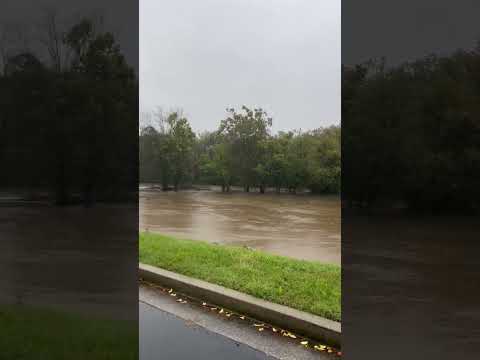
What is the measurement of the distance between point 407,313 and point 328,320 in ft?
6.63

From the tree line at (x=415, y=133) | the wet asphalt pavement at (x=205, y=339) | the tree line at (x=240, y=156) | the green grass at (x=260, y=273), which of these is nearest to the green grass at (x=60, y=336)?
the wet asphalt pavement at (x=205, y=339)

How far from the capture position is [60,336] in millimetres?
2898

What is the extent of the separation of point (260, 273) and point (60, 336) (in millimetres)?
3718

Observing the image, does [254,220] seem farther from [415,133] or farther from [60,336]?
[415,133]

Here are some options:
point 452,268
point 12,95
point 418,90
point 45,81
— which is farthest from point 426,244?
point 12,95

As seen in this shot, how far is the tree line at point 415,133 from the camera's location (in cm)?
248

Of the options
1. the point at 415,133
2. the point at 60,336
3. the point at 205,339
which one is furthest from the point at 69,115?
the point at 205,339

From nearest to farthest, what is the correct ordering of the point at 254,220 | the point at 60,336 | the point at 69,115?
the point at 60,336, the point at 69,115, the point at 254,220

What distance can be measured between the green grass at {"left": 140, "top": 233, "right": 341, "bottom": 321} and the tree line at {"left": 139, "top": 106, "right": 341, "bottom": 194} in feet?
34.4

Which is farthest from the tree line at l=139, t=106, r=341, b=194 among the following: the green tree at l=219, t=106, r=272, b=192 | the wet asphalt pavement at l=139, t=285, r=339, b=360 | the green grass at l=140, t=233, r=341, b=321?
the wet asphalt pavement at l=139, t=285, r=339, b=360

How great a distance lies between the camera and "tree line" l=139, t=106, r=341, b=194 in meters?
18.3

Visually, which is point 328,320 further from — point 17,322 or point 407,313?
point 17,322

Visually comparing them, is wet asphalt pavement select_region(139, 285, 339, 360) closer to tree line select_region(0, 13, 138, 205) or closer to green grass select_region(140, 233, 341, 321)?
green grass select_region(140, 233, 341, 321)

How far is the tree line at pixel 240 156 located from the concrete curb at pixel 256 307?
1211 centimetres
